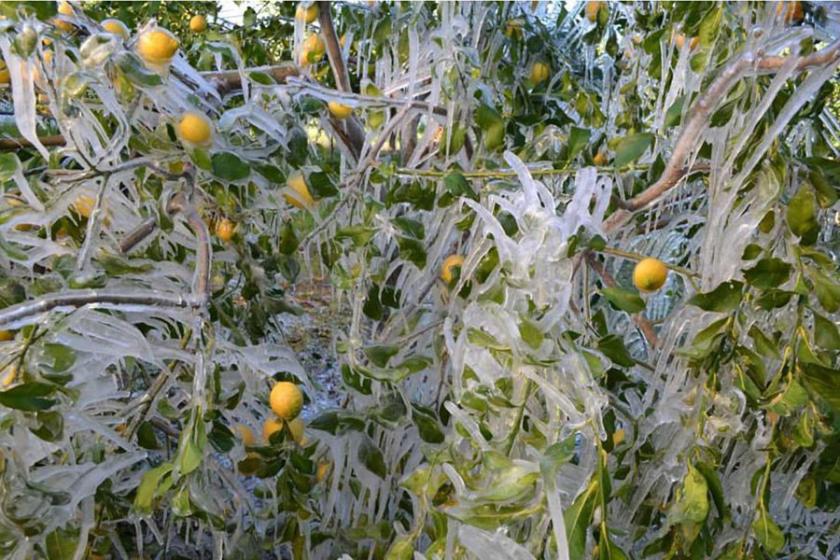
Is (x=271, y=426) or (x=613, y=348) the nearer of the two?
(x=613, y=348)

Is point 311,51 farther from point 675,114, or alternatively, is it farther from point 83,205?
point 675,114

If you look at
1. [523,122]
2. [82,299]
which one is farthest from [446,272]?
[82,299]

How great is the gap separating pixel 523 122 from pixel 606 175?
1.03 feet

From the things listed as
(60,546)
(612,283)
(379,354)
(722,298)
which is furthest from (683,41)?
(60,546)

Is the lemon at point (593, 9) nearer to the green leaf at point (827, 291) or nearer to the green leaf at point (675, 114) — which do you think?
the green leaf at point (675, 114)

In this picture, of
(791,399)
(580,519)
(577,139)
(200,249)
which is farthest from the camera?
(577,139)

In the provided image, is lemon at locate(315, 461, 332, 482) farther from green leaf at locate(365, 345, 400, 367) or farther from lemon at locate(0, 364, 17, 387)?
lemon at locate(0, 364, 17, 387)

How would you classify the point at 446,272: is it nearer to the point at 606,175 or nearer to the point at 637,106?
the point at 606,175

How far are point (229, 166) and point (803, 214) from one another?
0.52 metres

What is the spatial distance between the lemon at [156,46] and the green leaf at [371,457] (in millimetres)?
466

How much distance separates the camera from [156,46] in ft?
2.49

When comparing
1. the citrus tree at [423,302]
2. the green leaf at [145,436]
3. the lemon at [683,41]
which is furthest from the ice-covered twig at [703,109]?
the green leaf at [145,436]

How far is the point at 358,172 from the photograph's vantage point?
101cm

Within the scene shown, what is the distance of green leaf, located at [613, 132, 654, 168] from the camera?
0.80 meters
